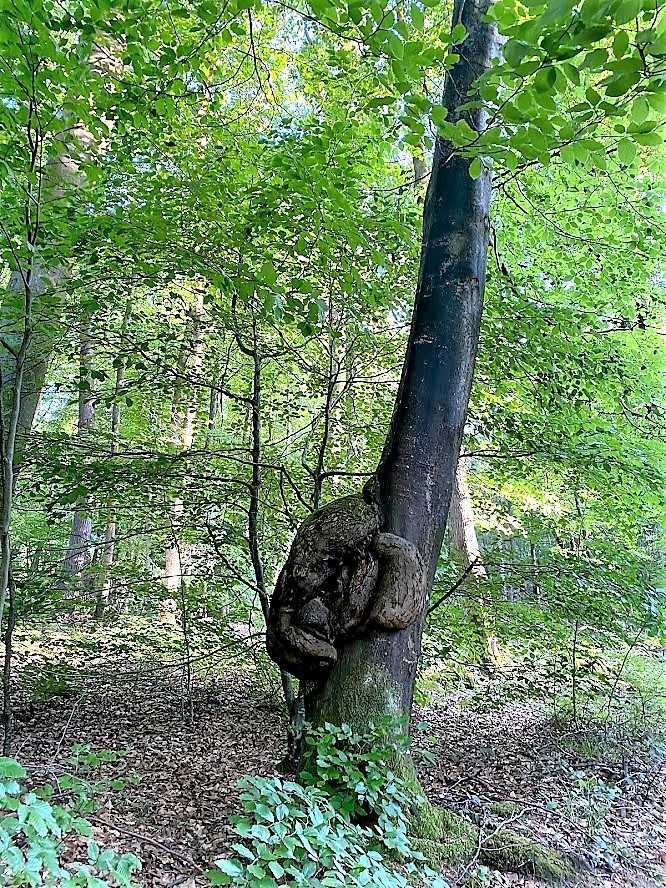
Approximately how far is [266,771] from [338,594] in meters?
2.26

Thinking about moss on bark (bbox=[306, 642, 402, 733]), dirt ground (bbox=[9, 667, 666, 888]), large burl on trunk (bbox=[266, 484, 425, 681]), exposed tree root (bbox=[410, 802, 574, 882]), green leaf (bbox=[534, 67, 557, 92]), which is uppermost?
green leaf (bbox=[534, 67, 557, 92])

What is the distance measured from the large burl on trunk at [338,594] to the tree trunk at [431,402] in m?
0.07

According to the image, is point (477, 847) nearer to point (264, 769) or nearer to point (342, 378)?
point (264, 769)

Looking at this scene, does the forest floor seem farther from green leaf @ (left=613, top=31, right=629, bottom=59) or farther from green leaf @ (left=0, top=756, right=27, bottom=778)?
green leaf @ (left=613, top=31, right=629, bottom=59)

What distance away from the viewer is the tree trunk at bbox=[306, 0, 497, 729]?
9.72ft

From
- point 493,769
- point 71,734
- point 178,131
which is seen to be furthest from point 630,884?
point 178,131

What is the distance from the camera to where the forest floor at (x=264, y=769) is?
3107 millimetres

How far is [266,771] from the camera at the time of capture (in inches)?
177

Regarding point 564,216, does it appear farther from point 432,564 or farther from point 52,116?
point 52,116

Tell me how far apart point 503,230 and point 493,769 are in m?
4.70

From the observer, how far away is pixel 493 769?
502cm

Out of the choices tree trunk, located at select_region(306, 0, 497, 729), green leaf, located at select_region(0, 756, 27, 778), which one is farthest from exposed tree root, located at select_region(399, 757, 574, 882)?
green leaf, located at select_region(0, 756, 27, 778)

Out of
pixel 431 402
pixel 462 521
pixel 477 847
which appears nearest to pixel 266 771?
pixel 477 847

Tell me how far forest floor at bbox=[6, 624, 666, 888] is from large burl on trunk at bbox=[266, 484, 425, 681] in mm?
663
